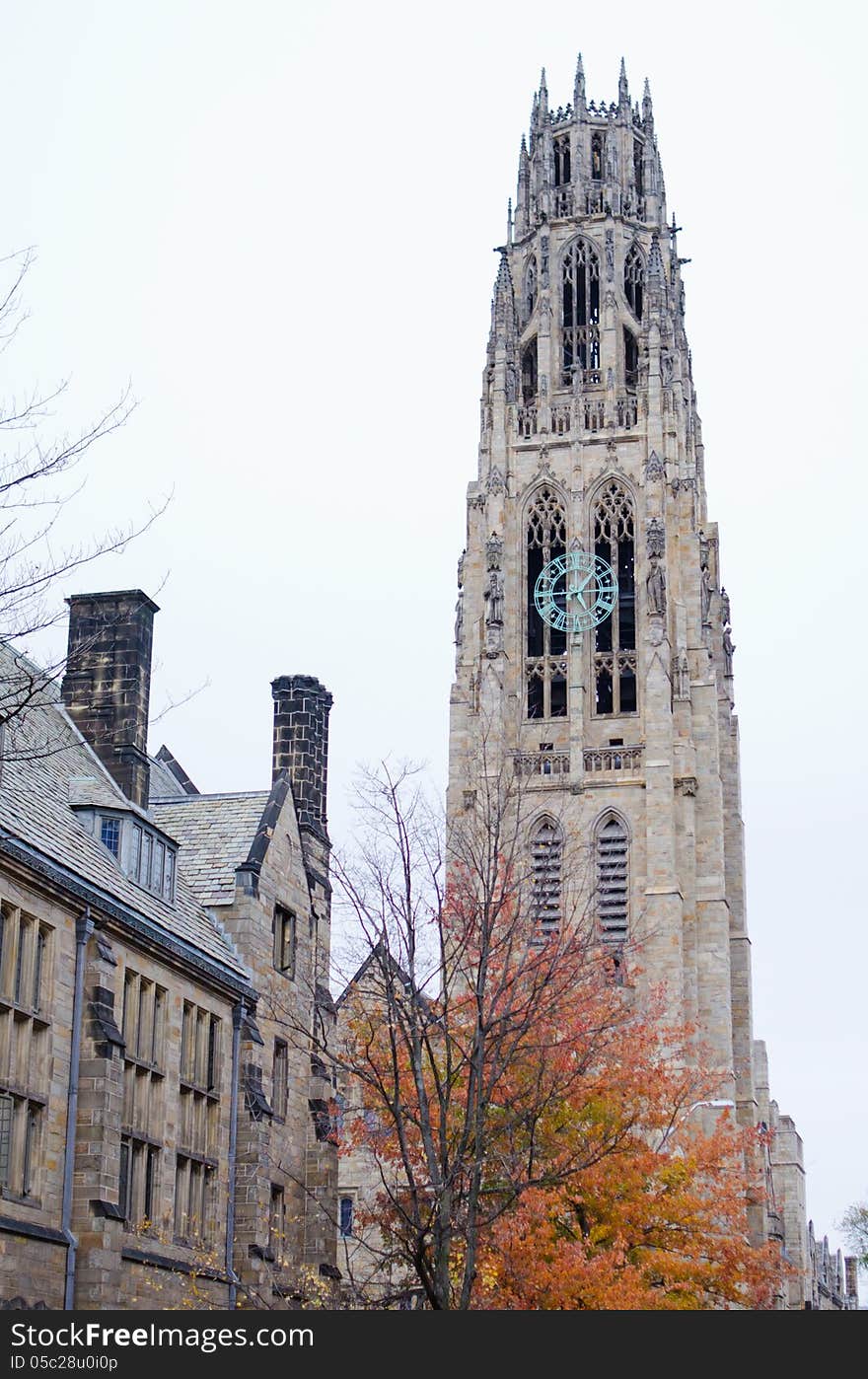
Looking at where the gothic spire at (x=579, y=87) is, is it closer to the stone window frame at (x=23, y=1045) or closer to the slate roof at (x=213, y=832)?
the slate roof at (x=213, y=832)

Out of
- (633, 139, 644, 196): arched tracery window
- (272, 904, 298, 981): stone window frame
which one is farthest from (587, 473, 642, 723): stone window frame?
(272, 904, 298, 981): stone window frame

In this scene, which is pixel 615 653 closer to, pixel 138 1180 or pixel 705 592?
pixel 705 592

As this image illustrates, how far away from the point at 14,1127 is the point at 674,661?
175 ft

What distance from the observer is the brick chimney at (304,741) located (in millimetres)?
37844

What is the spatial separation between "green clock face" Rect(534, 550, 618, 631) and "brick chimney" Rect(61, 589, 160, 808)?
145 ft

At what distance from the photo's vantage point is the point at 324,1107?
36062mm

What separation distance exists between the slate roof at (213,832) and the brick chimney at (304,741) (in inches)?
59.2

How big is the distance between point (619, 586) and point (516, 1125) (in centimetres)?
5591

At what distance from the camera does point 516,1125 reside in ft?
82.5

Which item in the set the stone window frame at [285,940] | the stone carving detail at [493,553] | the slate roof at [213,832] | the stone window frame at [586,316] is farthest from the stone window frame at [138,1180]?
the stone window frame at [586,316]

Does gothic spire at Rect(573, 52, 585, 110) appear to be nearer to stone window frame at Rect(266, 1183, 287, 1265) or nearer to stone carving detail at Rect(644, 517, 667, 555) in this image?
stone carving detail at Rect(644, 517, 667, 555)

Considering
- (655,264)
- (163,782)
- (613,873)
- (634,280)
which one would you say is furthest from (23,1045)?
(634,280)

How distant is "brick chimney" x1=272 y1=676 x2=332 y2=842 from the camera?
3784cm

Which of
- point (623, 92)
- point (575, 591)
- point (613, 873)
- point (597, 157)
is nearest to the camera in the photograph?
point (613, 873)
